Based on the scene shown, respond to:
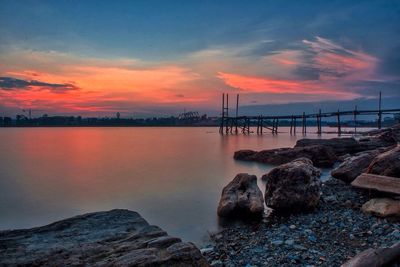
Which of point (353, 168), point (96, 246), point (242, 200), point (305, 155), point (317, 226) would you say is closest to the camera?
point (96, 246)

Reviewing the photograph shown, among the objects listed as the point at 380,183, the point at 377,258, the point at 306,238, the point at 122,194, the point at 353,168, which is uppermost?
the point at 380,183

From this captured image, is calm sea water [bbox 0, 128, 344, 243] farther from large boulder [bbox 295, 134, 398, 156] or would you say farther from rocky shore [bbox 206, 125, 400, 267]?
large boulder [bbox 295, 134, 398, 156]

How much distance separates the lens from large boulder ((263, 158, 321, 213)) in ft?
27.8

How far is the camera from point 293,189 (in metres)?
8.59

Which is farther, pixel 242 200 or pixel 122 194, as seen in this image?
pixel 122 194

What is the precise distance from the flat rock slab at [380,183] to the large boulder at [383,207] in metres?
0.23

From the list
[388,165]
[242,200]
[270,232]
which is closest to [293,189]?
[242,200]

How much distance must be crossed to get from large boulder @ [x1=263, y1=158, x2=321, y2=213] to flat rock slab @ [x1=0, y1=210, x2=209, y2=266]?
15.0 feet

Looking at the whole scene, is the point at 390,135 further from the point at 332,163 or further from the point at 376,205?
the point at 376,205

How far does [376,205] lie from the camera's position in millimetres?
7469

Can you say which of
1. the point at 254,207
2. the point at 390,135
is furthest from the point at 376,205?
the point at 390,135

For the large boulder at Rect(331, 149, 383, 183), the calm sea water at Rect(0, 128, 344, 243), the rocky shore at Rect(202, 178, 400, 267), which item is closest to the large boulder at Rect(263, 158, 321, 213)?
the rocky shore at Rect(202, 178, 400, 267)

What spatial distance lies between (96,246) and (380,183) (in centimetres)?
681

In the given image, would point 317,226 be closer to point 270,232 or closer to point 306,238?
point 306,238
